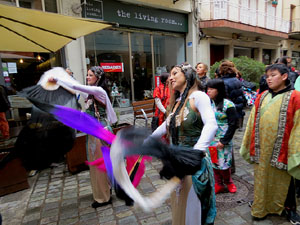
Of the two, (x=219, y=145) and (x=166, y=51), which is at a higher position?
(x=166, y=51)

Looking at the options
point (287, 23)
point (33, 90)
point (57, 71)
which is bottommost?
point (33, 90)

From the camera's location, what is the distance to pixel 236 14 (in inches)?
524

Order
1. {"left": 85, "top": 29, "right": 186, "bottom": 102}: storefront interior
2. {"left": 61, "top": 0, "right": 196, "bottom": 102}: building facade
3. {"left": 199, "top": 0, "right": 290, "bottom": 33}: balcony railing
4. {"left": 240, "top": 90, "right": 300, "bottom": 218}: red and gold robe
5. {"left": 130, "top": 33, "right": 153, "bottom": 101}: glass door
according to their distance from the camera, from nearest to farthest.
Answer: {"left": 240, "top": 90, "right": 300, "bottom": 218}: red and gold robe
{"left": 61, "top": 0, "right": 196, "bottom": 102}: building facade
{"left": 85, "top": 29, "right": 186, "bottom": 102}: storefront interior
{"left": 130, "top": 33, "right": 153, "bottom": 101}: glass door
{"left": 199, "top": 0, "right": 290, "bottom": 33}: balcony railing

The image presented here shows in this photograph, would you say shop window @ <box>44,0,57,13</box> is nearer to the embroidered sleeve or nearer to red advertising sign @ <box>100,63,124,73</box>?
red advertising sign @ <box>100,63,124,73</box>

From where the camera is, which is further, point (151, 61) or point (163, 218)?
point (151, 61)

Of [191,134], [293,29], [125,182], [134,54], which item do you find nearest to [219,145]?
[191,134]

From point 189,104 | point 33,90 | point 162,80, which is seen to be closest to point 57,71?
point 33,90

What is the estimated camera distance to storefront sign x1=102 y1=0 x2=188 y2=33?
8.55m

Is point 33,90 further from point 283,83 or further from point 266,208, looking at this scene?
point 266,208

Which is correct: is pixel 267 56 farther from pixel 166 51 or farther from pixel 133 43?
pixel 133 43

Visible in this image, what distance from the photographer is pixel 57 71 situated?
70.7 inches

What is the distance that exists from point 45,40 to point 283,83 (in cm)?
333

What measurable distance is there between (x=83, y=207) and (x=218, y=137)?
87.1 inches

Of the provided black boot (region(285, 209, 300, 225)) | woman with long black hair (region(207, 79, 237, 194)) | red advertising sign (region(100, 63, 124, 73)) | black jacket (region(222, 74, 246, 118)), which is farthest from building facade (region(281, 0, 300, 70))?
black boot (region(285, 209, 300, 225))
